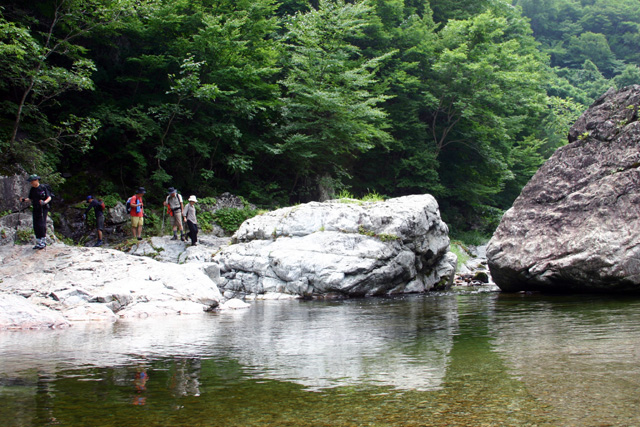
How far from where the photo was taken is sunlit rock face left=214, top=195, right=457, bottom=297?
12977 mm

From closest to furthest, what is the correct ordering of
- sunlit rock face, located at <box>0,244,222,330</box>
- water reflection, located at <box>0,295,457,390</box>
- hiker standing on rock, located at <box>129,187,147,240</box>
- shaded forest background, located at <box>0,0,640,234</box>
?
water reflection, located at <box>0,295,457,390</box> < sunlit rock face, located at <box>0,244,222,330</box> < hiker standing on rock, located at <box>129,187,147,240</box> < shaded forest background, located at <box>0,0,640,234</box>

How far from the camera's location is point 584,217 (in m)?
10.8

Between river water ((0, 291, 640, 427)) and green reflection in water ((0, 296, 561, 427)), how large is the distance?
0.01 metres

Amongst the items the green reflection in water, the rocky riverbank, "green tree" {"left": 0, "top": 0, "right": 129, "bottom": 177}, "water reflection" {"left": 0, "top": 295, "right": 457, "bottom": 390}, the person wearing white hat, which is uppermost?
"green tree" {"left": 0, "top": 0, "right": 129, "bottom": 177}

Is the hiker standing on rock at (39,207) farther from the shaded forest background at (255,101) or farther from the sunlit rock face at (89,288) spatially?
the shaded forest background at (255,101)

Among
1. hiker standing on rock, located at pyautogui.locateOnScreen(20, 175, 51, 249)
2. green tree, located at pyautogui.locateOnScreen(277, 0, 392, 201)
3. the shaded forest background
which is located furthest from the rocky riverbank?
green tree, located at pyautogui.locateOnScreen(277, 0, 392, 201)

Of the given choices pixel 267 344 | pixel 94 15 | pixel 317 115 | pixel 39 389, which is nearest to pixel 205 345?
pixel 267 344

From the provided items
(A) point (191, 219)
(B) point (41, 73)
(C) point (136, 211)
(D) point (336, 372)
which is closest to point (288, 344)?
(D) point (336, 372)

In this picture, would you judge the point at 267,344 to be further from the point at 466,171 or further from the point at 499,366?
the point at 466,171

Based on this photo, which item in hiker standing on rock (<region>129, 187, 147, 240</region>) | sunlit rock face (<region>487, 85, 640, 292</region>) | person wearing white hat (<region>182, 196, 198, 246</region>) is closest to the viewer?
sunlit rock face (<region>487, 85, 640, 292</region>)

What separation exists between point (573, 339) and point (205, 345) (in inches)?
166

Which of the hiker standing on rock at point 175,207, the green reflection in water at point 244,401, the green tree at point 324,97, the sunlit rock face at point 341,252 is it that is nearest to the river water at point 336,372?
the green reflection in water at point 244,401

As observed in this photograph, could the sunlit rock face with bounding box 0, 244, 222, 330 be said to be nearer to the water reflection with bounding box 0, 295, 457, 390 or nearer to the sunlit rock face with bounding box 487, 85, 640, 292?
the water reflection with bounding box 0, 295, 457, 390

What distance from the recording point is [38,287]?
9.74 metres
